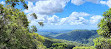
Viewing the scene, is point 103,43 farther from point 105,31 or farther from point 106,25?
point 106,25

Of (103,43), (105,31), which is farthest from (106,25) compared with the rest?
(103,43)

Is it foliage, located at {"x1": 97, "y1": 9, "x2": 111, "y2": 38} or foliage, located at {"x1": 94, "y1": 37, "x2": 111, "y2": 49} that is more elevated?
foliage, located at {"x1": 97, "y1": 9, "x2": 111, "y2": 38}

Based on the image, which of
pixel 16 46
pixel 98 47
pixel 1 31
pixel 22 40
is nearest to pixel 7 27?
pixel 1 31

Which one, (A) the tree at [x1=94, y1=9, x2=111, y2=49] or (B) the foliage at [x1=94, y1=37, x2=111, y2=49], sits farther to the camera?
(A) the tree at [x1=94, y1=9, x2=111, y2=49]

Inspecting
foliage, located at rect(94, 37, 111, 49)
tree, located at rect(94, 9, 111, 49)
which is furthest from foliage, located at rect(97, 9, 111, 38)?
foliage, located at rect(94, 37, 111, 49)

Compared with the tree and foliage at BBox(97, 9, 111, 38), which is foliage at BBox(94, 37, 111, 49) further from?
foliage at BBox(97, 9, 111, 38)

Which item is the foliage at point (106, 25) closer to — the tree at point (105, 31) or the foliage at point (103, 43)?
the tree at point (105, 31)

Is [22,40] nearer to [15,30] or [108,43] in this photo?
[15,30]

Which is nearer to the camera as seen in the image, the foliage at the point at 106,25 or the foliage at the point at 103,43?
the foliage at the point at 103,43

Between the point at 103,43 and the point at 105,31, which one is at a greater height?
the point at 105,31

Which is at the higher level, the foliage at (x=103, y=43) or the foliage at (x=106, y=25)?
the foliage at (x=106, y=25)

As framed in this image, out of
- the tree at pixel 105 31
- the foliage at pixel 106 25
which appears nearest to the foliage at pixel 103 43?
the tree at pixel 105 31
